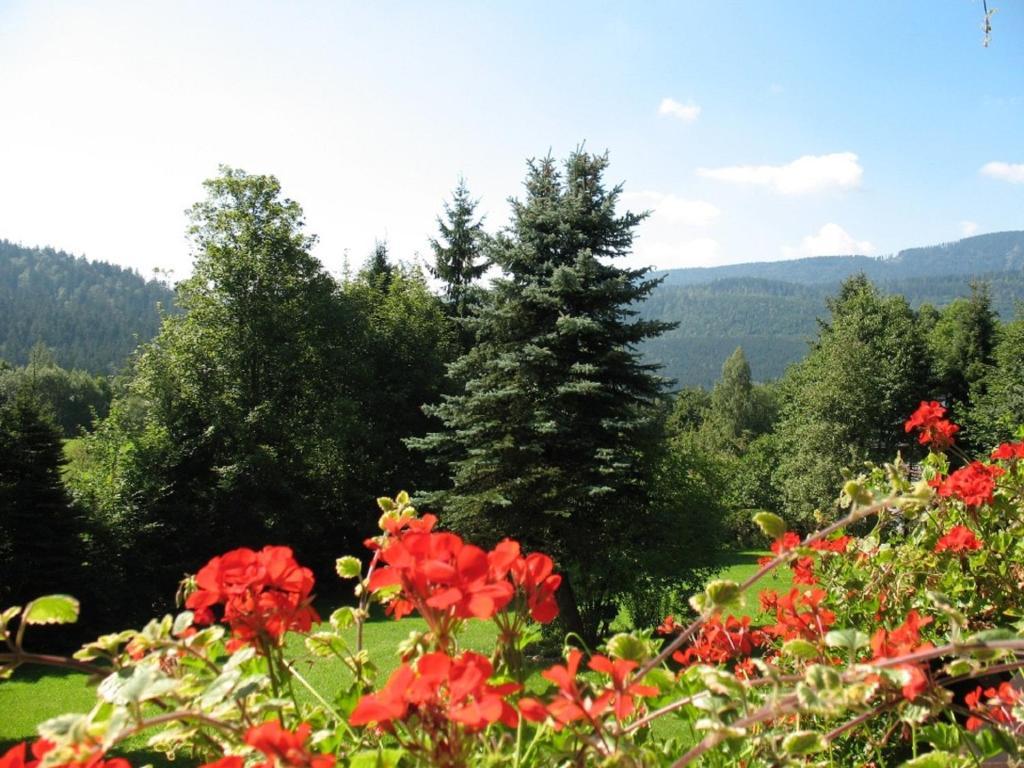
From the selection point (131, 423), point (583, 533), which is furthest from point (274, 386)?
point (583, 533)

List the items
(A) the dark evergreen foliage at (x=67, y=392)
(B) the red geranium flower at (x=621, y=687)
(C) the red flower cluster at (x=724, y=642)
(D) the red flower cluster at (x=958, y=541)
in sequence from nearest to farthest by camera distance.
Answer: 1. (B) the red geranium flower at (x=621, y=687)
2. (C) the red flower cluster at (x=724, y=642)
3. (D) the red flower cluster at (x=958, y=541)
4. (A) the dark evergreen foliage at (x=67, y=392)

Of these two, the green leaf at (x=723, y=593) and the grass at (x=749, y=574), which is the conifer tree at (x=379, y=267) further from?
the green leaf at (x=723, y=593)

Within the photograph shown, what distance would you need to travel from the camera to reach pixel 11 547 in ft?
38.9

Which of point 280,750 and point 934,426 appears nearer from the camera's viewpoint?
point 280,750

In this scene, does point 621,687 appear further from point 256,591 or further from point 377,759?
point 256,591

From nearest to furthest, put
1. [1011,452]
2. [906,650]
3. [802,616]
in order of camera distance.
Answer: [906,650] → [802,616] → [1011,452]

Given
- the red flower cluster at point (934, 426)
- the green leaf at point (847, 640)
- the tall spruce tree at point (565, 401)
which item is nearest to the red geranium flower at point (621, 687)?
the green leaf at point (847, 640)

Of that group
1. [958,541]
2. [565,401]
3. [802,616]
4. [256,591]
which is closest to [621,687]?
[256,591]

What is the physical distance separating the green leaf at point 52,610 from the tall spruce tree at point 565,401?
28.7 ft

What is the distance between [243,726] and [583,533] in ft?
31.0

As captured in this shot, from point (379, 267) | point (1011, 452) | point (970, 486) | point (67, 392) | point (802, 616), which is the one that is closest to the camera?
point (802, 616)

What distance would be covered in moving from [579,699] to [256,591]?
1.37 ft

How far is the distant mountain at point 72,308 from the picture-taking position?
332ft

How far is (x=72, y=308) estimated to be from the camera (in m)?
127
